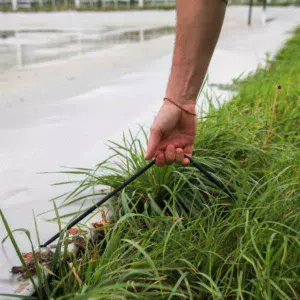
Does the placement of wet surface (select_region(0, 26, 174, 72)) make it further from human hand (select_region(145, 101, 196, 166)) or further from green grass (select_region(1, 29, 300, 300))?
human hand (select_region(145, 101, 196, 166))

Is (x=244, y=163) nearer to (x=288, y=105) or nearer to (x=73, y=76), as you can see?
(x=288, y=105)

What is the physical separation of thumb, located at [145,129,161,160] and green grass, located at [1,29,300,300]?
0.47ft

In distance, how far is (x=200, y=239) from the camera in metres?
1.38

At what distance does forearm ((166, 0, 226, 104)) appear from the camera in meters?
1.51

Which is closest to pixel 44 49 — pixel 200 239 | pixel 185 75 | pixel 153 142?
pixel 185 75

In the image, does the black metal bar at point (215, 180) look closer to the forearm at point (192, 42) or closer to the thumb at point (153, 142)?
the thumb at point (153, 142)

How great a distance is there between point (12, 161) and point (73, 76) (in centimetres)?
247

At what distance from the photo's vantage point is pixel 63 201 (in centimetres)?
179

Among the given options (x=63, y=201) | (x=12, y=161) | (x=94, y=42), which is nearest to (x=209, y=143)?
(x=63, y=201)

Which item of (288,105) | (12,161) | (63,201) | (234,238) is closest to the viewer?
(234,238)

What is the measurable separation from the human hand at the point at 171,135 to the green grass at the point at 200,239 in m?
0.10

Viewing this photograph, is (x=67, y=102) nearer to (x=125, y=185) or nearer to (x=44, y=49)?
(x=125, y=185)

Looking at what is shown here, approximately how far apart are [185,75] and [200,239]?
59cm

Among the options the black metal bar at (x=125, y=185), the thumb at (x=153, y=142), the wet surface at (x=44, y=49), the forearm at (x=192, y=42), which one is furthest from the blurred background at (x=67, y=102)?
the forearm at (x=192, y=42)
